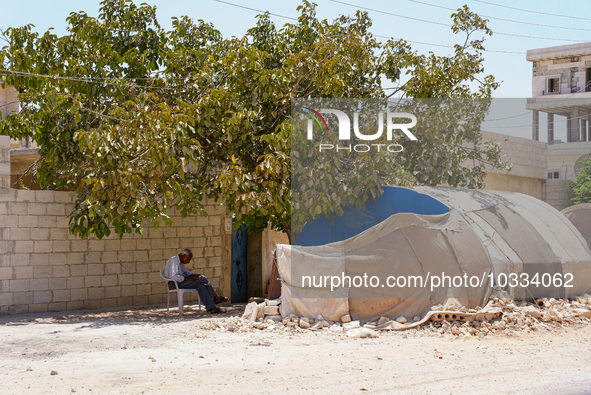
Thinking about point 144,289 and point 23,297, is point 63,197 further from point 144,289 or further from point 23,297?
point 144,289

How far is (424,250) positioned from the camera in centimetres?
862

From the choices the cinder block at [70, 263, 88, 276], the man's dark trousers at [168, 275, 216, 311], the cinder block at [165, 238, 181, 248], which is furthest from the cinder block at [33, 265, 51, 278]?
the cinder block at [165, 238, 181, 248]

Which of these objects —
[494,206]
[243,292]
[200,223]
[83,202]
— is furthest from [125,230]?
[494,206]

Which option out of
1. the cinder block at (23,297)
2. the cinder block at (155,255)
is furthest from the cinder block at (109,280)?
the cinder block at (23,297)

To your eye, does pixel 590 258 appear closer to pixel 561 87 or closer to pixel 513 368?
pixel 513 368

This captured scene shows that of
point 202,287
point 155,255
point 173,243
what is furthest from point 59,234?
point 202,287

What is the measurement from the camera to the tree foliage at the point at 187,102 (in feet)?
30.8

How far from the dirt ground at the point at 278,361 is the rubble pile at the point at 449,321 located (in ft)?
0.47

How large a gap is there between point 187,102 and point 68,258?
339 centimetres

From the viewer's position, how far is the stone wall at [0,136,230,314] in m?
9.80

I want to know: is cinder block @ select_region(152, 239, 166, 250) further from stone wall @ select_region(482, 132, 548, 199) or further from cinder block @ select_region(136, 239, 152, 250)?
stone wall @ select_region(482, 132, 548, 199)

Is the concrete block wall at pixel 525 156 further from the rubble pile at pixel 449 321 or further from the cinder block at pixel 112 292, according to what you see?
the cinder block at pixel 112 292

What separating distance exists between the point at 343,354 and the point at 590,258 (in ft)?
20.5

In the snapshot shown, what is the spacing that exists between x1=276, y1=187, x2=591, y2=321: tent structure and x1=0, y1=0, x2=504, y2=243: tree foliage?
145cm
